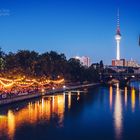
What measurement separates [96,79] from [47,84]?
63.7 m

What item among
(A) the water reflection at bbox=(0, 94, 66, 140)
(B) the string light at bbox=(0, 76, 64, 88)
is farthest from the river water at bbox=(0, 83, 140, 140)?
(B) the string light at bbox=(0, 76, 64, 88)

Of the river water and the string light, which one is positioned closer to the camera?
the river water

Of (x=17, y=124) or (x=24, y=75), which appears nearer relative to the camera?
(x=17, y=124)

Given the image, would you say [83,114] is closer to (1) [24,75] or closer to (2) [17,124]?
(2) [17,124]

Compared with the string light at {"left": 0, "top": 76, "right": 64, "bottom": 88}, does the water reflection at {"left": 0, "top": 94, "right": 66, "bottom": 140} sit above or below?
below

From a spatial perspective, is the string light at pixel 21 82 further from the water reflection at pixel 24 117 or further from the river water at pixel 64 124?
the water reflection at pixel 24 117

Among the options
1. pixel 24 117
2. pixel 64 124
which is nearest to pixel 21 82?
pixel 24 117

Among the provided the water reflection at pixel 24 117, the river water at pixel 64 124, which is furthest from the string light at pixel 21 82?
the water reflection at pixel 24 117

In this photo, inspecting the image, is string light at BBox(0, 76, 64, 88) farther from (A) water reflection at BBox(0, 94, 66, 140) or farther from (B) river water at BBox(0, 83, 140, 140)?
(A) water reflection at BBox(0, 94, 66, 140)

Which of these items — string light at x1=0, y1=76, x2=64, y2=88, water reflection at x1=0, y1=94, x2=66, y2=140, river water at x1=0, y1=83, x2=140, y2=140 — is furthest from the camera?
string light at x1=0, y1=76, x2=64, y2=88

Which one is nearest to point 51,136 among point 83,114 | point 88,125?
point 88,125

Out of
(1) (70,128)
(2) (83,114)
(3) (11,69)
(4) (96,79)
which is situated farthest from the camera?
(4) (96,79)

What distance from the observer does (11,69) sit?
224 feet

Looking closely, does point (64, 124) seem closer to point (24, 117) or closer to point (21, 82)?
point (24, 117)
